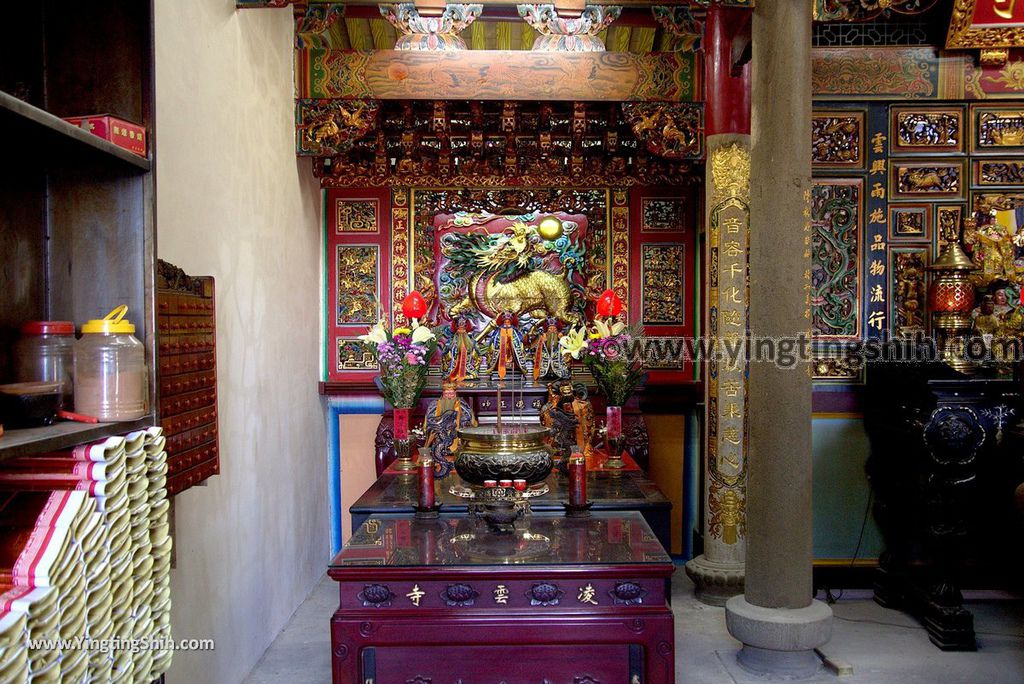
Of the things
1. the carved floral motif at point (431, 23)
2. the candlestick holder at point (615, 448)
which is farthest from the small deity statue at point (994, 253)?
the carved floral motif at point (431, 23)

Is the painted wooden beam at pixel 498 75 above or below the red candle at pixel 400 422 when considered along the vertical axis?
above

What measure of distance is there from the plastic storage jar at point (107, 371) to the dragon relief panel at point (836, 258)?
3.99 m

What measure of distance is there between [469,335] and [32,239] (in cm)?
381

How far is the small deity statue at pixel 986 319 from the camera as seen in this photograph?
444 cm

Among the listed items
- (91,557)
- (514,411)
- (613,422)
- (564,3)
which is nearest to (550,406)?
(613,422)

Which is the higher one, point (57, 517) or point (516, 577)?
point (57, 517)

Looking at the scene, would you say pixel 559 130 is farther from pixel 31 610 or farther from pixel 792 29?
pixel 31 610

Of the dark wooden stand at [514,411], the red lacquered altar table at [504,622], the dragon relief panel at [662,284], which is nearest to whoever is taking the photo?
the red lacquered altar table at [504,622]

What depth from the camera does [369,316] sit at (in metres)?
5.42

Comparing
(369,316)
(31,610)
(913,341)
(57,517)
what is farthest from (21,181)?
(913,341)

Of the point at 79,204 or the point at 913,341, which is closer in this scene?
the point at 79,204

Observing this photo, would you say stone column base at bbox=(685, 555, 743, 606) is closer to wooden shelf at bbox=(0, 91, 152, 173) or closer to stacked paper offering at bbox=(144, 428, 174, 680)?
stacked paper offering at bbox=(144, 428, 174, 680)

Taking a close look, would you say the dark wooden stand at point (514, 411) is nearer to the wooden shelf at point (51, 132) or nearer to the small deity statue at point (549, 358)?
the small deity statue at point (549, 358)

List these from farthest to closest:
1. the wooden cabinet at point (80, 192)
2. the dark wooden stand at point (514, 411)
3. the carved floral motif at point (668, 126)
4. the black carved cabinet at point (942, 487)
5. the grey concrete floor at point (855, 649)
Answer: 1. the dark wooden stand at point (514, 411)
2. the carved floral motif at point (668, 126)
3. the black carved cabinet at point (942, 487)
4. the grey concrete floor at point (855, 649)
5. the wooden cabinet at point (80, 192)
